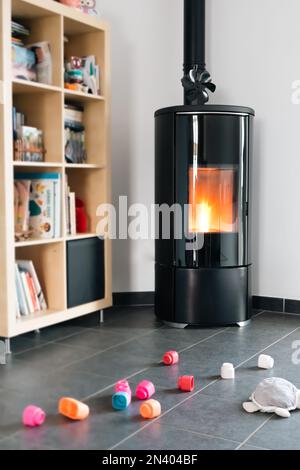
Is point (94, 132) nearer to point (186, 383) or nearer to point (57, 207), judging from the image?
point (57, 207)

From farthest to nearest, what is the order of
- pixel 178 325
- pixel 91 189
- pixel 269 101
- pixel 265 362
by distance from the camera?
pixel 269 101
pixel 91 189
pixel 178 325
pixel 265 362

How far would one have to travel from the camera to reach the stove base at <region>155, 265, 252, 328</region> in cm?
335

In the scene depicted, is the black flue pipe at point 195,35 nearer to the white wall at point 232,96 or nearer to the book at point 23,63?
the white wall at point 232,96

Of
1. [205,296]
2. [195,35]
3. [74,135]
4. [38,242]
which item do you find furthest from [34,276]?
[195,35]

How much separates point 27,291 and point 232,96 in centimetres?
180

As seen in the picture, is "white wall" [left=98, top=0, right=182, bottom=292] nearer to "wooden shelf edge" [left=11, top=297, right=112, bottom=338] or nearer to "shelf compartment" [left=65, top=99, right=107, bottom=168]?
"shelf compartment" [left=65, top=99, right=107, bottom=168]

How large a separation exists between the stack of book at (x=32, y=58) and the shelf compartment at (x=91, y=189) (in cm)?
62

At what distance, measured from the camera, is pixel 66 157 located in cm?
334

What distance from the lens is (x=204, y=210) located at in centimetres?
334

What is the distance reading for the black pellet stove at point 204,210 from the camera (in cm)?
330

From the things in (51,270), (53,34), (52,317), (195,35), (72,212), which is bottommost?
(52,317)

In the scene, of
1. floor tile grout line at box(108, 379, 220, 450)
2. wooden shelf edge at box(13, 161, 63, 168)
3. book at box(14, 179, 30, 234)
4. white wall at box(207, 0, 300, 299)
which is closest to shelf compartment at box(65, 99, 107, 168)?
wooden shelf edge at box(13, 161, 63, 168)

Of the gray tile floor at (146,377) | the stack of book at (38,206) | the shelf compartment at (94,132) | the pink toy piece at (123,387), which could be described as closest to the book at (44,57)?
the shelf compartment at (94,132)

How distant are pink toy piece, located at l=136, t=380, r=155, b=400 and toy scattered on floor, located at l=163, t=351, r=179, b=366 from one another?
0.40 m
